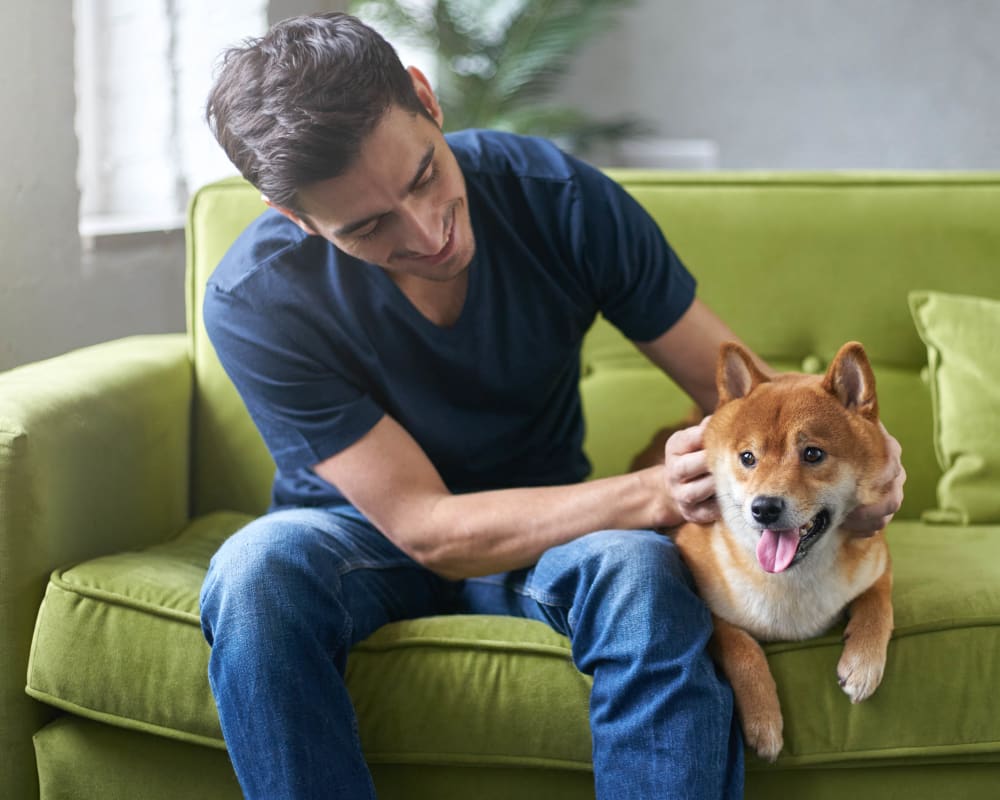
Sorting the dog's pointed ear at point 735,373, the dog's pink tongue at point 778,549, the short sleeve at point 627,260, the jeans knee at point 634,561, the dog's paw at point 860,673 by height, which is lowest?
the dog's paw at point 860,673

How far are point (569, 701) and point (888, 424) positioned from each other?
0.92m

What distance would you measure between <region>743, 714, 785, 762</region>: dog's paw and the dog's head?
0.18m

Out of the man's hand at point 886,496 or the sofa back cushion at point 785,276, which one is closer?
the man's hand at point 886,496

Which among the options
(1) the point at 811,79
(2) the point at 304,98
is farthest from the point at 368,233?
(1) the point at 811,79

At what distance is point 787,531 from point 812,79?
3.57 m

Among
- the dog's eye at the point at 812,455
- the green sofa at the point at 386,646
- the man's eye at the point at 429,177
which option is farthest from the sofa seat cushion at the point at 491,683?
the man's eye at the point at 429,177

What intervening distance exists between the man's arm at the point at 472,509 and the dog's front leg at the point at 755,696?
19 cm

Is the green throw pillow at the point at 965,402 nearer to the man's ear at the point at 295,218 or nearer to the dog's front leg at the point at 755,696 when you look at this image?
the dog's front leg at the point at 755,696

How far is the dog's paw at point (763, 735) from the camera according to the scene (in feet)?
4.07

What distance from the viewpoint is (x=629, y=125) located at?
4.02 meters

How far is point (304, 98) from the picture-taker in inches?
48.3

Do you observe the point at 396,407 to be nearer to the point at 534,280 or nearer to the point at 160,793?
the point at 534,280

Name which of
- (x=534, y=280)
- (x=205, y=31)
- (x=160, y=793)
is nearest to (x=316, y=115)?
(x=534, y=280)

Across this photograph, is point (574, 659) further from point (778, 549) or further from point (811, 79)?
point (811, 79)
